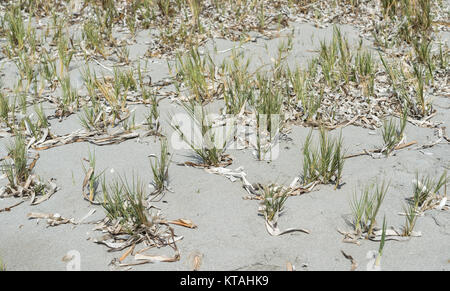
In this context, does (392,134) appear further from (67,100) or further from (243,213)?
(67,100)

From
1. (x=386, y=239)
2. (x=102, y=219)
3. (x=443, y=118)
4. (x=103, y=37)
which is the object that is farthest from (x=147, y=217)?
(x=103, y=37)

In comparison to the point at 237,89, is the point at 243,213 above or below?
below

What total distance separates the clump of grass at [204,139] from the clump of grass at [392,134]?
1065 millimetres

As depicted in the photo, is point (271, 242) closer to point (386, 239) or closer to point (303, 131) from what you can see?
point (386, 239)

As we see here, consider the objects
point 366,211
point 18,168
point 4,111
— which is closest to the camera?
point 366,211

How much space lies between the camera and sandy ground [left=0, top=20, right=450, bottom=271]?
7.88 ft

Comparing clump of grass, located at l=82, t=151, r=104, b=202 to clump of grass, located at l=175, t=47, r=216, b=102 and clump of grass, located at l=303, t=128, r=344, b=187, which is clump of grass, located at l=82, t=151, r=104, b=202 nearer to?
clump of grass, located at l=175, t=47, r=216, b=102

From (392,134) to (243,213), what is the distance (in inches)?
46.9

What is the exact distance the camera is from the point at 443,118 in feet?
11.8

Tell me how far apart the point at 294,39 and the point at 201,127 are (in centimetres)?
190

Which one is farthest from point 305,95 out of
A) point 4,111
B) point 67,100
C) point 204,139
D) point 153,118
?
point 4,111

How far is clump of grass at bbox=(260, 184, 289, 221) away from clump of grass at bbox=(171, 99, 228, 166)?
49cm

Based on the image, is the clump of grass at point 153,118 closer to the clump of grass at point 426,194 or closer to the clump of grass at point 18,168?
the clump of grass at point 18,168

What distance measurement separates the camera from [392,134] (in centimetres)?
320
